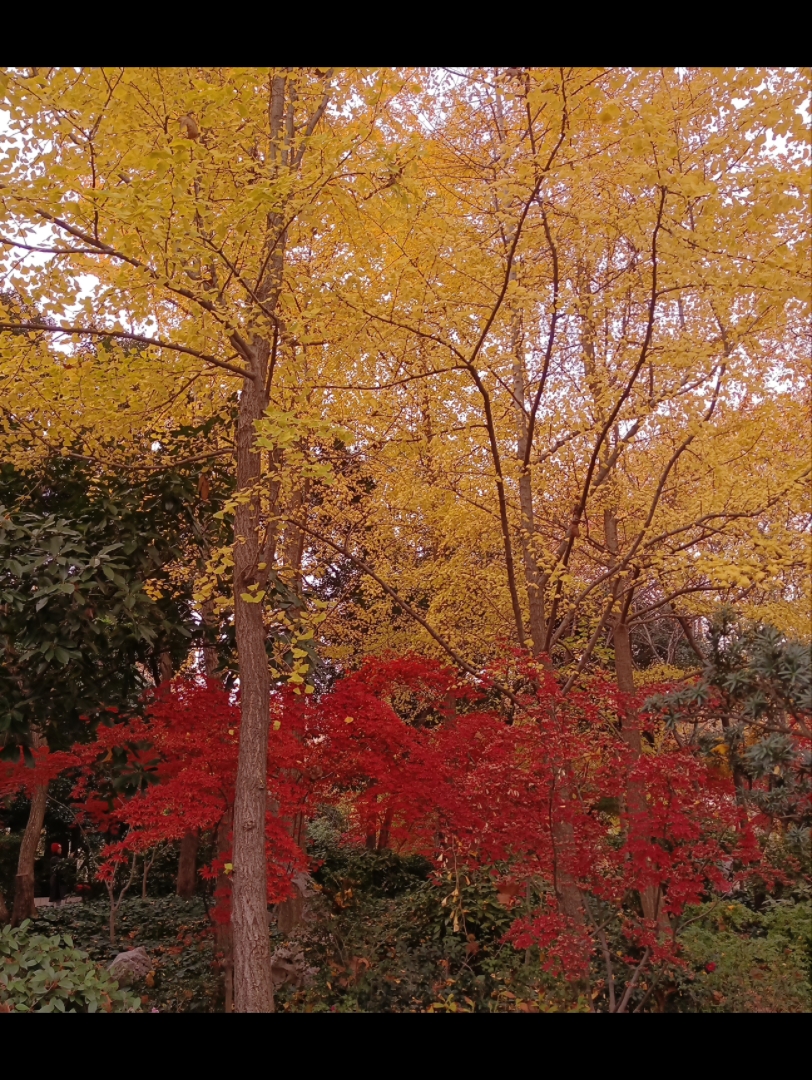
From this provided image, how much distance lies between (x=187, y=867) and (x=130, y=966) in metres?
2.68

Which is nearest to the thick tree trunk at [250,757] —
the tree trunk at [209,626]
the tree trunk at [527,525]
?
the tree trunk at [209,626]

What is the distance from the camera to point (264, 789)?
442cm

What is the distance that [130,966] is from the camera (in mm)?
6070

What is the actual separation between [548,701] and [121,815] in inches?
110

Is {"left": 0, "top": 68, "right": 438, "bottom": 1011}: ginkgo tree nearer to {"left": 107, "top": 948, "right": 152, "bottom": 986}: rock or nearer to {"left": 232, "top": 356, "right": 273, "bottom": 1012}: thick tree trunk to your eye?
{"left": 232, "top": 356, "right": 273, "bottom": 1012}: thick tree trunk

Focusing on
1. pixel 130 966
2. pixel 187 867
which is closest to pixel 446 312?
pixel 130 966

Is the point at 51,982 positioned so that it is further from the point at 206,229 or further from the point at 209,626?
the point at 206,229

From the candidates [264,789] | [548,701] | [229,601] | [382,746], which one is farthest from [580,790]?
[229,601]

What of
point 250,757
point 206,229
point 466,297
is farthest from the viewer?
point 466,297

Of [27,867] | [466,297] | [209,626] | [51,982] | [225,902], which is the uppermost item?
[466,297]

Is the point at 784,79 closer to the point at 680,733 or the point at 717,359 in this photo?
the point at 717,359

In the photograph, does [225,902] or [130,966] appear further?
[130,966]

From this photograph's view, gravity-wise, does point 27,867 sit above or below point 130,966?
above
